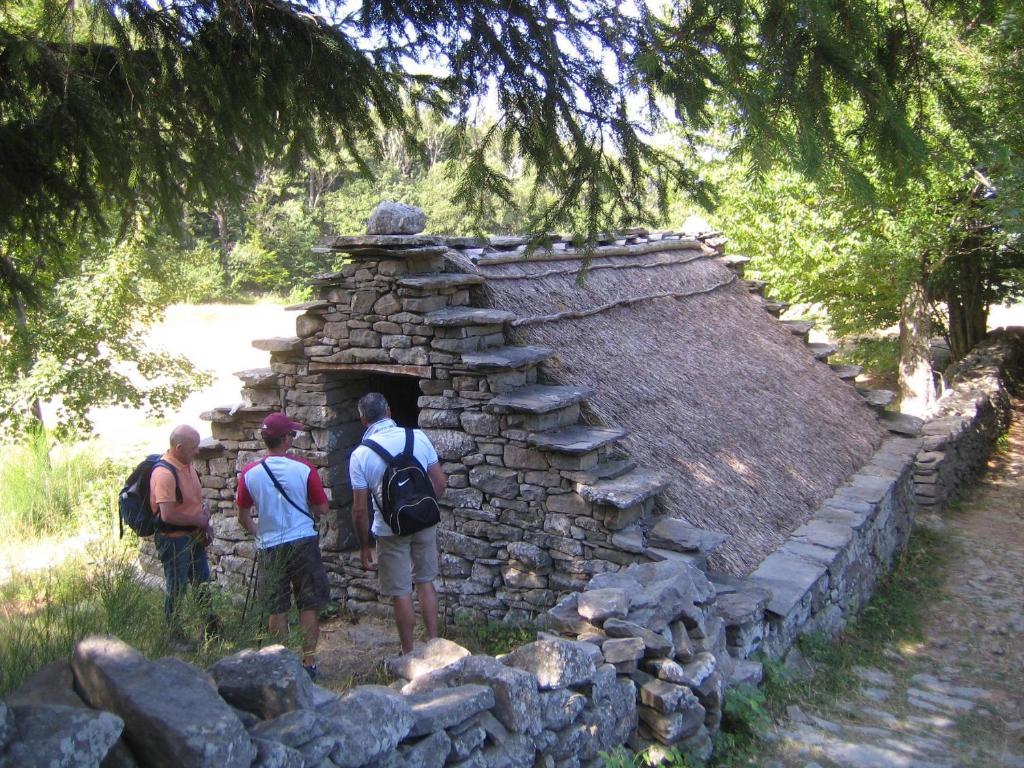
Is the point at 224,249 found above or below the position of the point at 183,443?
above

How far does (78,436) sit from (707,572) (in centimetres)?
846

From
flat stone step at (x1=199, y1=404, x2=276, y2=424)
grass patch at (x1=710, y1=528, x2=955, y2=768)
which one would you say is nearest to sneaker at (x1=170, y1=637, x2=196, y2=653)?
grass patch at (x1=710, y1=528, x2=955, y2=768)

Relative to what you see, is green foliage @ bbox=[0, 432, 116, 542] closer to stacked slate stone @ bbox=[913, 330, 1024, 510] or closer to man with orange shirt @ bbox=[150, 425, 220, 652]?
man with orange shirt @ bbox=[150, 425, 220, 652]

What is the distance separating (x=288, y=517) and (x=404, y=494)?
0.73 m

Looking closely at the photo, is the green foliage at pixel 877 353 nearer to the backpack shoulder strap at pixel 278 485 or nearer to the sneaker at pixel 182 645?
the backpack shoulder strap at pixel 278 485

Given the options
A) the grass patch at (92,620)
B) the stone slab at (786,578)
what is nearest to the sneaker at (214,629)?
the grass patch at (92,620)

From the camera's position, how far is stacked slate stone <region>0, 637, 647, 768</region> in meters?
2.17

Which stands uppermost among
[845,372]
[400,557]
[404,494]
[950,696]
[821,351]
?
[821,351]

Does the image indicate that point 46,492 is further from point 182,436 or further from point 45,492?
point 182,436

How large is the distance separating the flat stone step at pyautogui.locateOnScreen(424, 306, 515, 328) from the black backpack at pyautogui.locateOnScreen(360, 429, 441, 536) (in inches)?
40.4

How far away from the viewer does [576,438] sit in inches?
217

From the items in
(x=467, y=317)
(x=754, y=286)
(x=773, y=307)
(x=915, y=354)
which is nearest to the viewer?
(x=467, y=317)

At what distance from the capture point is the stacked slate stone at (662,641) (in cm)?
392

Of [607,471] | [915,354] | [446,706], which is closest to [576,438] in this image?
[607,471]
